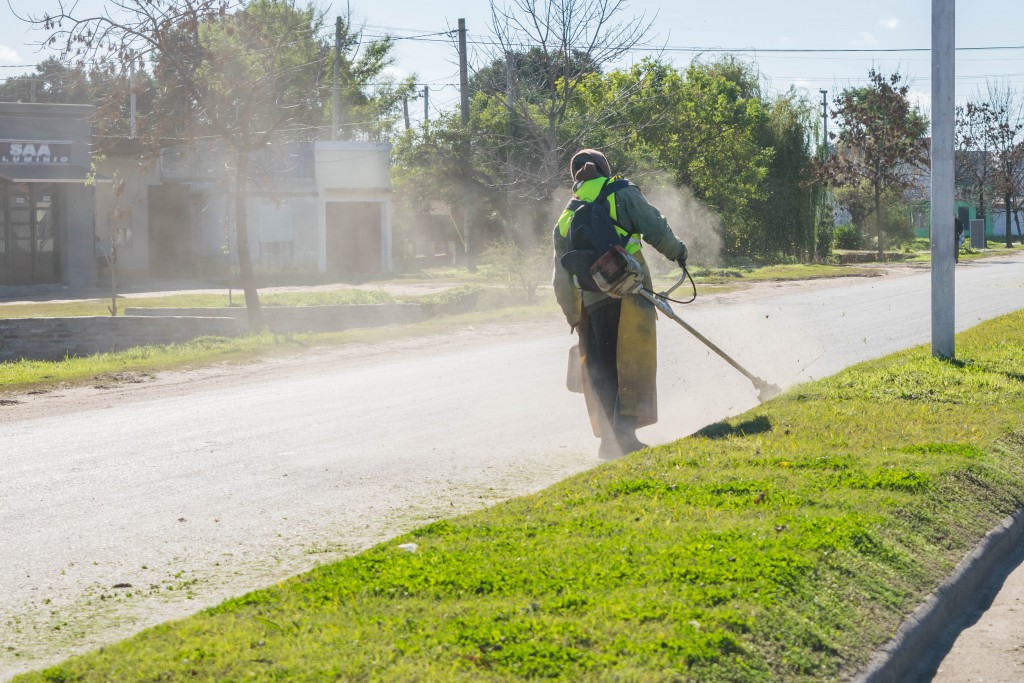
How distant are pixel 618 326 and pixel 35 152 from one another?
27553mm

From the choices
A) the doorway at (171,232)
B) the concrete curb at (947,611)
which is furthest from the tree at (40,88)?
the concrete curb at (947,611)

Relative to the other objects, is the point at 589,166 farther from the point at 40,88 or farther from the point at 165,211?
the point at 40,88

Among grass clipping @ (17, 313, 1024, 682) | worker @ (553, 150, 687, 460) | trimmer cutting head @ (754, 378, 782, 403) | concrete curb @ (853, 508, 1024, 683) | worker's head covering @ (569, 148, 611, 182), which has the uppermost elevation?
worker's head covering @ (569, 148, 611, 182)

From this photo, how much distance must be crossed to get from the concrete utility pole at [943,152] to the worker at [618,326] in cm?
440

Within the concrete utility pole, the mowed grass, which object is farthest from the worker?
the mowed grass

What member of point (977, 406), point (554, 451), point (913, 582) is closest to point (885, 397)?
point (977, 406)

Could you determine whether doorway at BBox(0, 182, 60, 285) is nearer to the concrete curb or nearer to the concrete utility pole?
the concrete utility pole

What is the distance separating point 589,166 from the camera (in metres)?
8.54

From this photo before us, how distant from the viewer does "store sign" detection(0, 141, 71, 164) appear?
106ft

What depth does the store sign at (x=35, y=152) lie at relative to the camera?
32.3 meters

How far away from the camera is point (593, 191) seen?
8.45 metres

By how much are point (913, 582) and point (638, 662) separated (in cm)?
180

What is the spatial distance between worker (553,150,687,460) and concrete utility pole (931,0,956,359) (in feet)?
14.4

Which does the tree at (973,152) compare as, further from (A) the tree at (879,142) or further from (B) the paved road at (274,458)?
(B) the paved road at (274,458)
